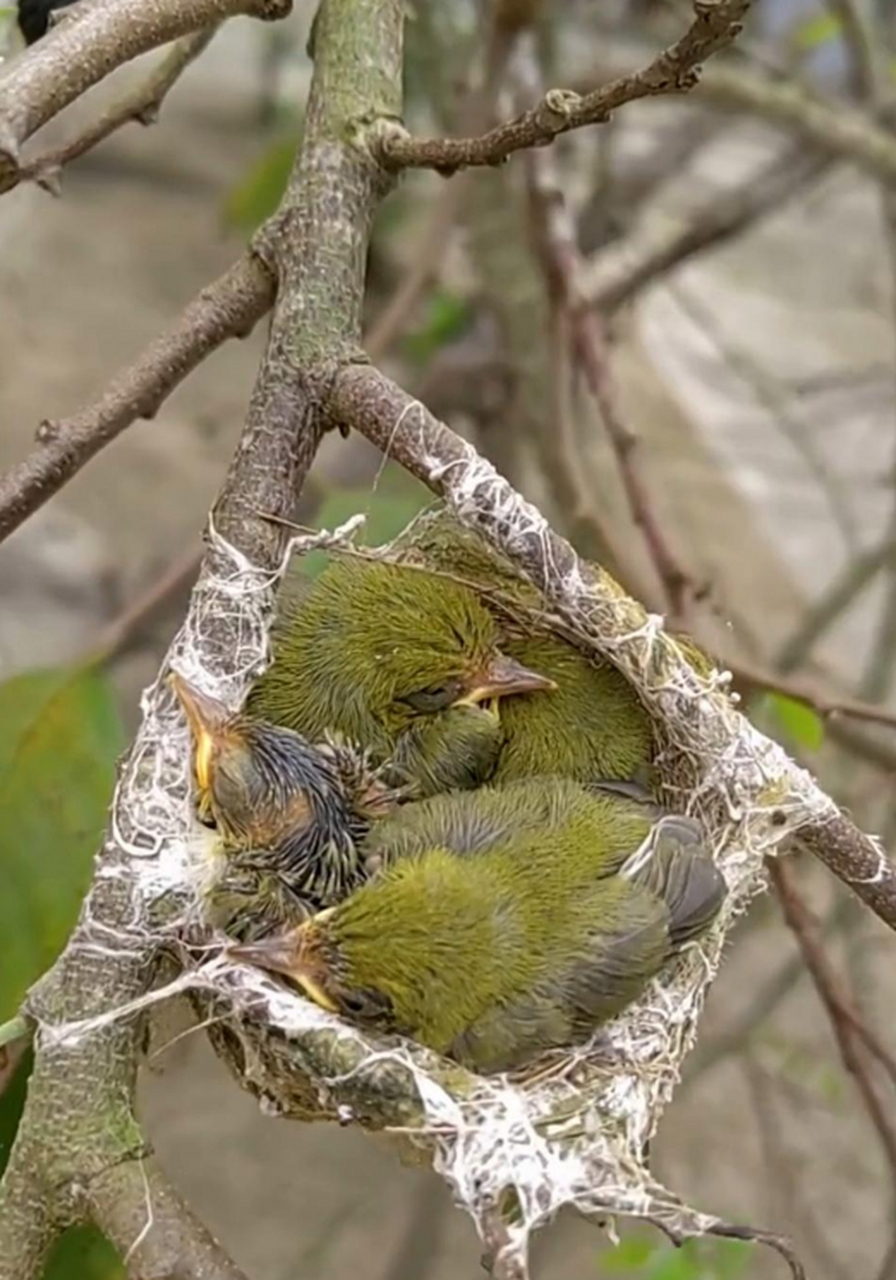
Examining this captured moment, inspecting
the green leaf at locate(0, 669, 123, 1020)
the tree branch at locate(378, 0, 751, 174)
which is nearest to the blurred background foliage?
the green leaf at locate(0, 669, 123, 1020)

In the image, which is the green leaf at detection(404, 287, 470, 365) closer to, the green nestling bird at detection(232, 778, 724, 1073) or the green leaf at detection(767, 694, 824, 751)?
the green leaf at detection(767, 694, 824, 751)

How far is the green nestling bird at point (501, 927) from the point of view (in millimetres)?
641

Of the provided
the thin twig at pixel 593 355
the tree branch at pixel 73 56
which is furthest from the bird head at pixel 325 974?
the thin twig at pixel 593 355

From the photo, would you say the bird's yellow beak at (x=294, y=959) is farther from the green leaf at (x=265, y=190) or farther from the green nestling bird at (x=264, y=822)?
the green leaf at (x=265, y=190)

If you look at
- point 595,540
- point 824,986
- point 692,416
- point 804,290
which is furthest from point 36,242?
point 824,986

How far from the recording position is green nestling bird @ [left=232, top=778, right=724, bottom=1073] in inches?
25.2

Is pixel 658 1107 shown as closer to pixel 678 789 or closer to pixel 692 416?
pixel 678 789

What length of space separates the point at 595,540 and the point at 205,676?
2.21 ft

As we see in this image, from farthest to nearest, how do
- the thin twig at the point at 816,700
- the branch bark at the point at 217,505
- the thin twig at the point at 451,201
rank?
the thin twig at the point at 451,201
the thin twig at the point at 816,700
the branch bark at the point at 217,505

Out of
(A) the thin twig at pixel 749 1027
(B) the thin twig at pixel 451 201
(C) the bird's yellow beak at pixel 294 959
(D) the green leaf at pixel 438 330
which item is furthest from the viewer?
(D) the green leaf at pixel 438 330

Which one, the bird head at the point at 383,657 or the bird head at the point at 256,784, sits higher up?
the bird head at the point at 383,657

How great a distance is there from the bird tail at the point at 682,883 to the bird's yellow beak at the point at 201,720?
0.19 meters

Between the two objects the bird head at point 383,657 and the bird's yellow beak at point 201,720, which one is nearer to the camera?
the bird's yellow beak at point 201,720

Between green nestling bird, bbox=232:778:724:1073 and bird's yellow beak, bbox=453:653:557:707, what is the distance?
0.29 feet
